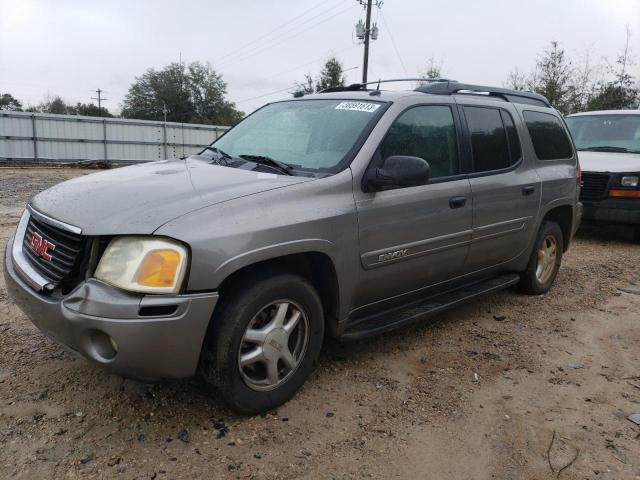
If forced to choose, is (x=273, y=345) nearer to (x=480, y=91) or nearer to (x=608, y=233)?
(x=480, y=91)

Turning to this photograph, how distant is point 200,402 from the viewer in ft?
9.50

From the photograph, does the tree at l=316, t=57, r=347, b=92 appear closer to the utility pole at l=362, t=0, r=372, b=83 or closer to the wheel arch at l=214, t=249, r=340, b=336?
the utility pole at l=362, t=0, r=372, b=83

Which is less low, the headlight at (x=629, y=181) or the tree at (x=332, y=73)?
the tree at (x=332, y=73)

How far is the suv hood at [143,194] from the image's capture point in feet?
7.92

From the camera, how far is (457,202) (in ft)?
12.0

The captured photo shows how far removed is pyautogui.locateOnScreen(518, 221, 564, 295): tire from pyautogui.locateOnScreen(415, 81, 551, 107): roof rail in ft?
3.79

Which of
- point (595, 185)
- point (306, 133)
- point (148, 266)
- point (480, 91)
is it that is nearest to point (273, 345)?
point (148, 266)

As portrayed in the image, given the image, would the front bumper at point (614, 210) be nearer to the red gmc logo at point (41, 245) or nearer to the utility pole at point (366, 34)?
the red gmc logo at point (41, 245)

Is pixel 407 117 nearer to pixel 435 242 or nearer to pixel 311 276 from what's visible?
pixel 435 242

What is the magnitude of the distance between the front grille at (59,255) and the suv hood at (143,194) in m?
0.07

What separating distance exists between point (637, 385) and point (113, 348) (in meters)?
3.17

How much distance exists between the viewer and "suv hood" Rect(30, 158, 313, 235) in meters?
2.41

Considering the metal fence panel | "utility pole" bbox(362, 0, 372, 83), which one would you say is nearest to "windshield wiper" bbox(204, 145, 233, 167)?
the metal fence panel

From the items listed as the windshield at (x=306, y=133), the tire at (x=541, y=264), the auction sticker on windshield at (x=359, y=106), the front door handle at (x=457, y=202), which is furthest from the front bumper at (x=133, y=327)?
the tire at (x=541, y=264)
